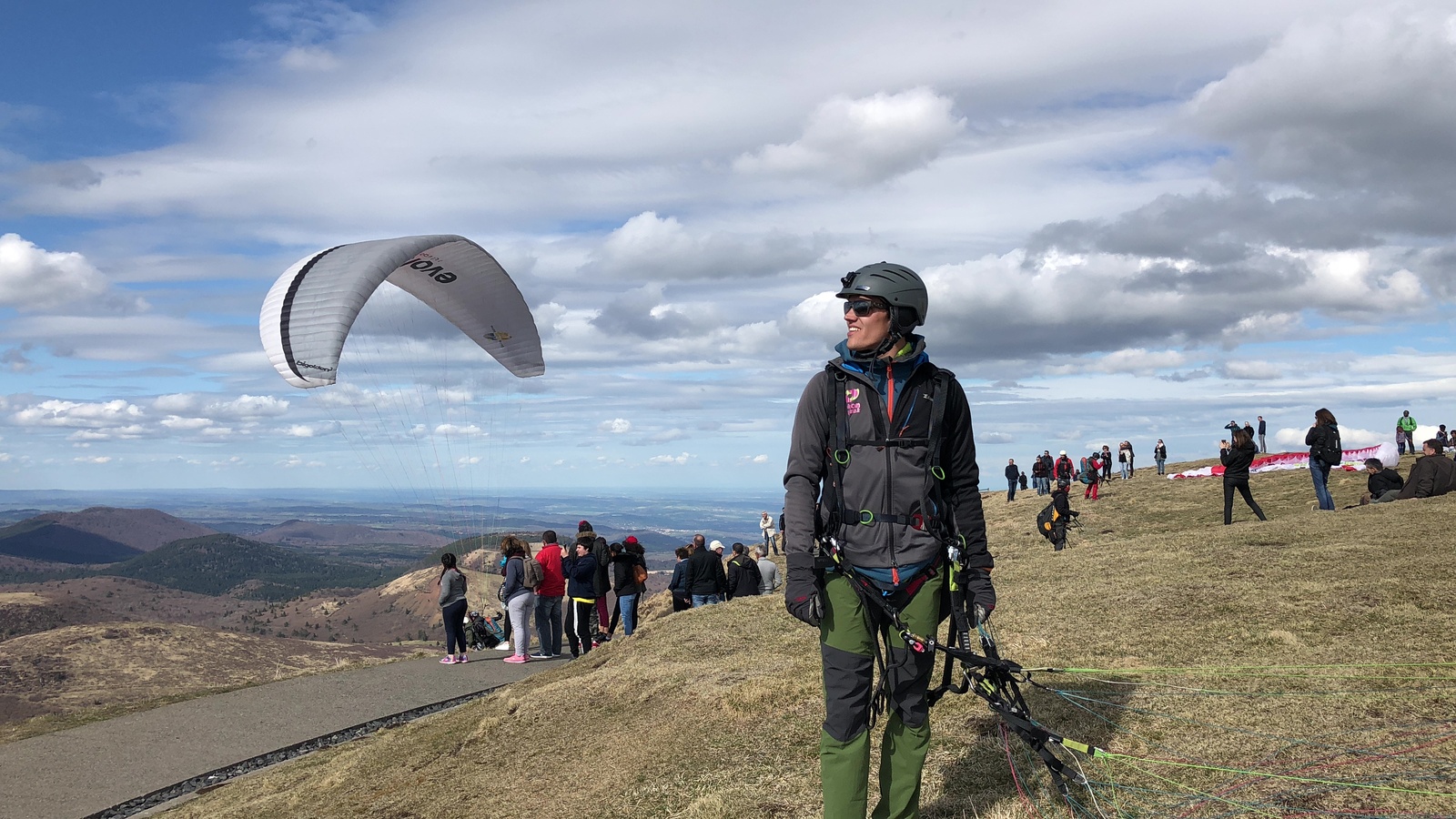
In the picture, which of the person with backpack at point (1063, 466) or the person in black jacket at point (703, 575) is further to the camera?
the person with backpack at point (1063, 466)

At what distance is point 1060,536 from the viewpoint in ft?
69.6

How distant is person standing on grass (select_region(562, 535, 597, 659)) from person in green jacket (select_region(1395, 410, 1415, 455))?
35.2 m

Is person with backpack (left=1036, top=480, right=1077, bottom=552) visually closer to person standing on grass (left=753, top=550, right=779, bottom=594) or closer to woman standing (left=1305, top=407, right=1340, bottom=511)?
woman standing (left=1305, top=407, right=1340, bottom=511)

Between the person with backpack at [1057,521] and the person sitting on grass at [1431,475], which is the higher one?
the person sitting on grass at [1431,475]

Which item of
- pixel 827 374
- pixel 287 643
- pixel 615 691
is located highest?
pixel 827 374

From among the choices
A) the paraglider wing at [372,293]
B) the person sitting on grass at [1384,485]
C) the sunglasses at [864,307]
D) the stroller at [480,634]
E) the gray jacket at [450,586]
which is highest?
the paraglider wing at [372,293]

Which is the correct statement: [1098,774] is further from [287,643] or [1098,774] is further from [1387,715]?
[287,643]

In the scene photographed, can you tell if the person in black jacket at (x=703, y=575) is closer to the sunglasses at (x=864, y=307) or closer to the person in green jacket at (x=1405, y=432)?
the sunglasses at (x=864, y=307)

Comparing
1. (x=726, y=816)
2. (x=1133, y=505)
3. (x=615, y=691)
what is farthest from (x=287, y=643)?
(x=726, y=816)

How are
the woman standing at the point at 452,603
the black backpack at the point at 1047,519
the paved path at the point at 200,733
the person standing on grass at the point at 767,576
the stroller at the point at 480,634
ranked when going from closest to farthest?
the paved path at the point at 200,733, the woman standing at the point at 452,603, the stroller at the point at 480,634, the person standing on grass at the point at 767,576, the black backpack at the point at 1047,519

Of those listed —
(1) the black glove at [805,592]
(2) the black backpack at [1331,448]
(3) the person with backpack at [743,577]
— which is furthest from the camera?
(3) the person with backpack at [743,577]

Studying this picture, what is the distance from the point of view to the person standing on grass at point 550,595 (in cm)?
1658

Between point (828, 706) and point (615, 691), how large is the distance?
5.93m

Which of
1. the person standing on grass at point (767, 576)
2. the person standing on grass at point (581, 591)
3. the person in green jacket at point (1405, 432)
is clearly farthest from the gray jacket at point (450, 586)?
the person in green jacket at point (1405, 432)
